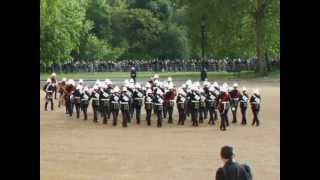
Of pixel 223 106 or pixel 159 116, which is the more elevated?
pixel 223 106

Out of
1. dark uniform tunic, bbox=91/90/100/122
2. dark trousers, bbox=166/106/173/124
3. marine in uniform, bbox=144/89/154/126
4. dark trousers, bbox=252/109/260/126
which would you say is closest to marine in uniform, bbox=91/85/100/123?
dark uniform tunic, bbox=91/90/100/122

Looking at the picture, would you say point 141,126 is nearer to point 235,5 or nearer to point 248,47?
point 235,5

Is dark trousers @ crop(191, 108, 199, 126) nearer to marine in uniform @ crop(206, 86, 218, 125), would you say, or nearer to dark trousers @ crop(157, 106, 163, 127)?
marine in uniform @ crop(206, 86, 218, 125)

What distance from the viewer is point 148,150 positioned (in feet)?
48.0

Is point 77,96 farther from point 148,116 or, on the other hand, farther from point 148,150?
point 148,150

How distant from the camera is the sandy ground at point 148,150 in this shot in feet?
Result: 38.9

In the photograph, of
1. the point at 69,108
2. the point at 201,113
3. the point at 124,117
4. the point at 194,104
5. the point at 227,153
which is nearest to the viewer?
the point at 227,153

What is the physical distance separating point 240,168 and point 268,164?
21.7ft

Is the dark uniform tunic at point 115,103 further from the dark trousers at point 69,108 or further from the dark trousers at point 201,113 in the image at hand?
the dark trousers at point 69,108

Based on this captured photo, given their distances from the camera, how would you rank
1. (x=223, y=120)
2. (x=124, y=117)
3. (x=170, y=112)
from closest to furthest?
(x=223, y=120) < (x=124, y=117) < (x=170, y=112)

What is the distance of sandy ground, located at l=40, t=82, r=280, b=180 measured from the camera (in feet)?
38.9

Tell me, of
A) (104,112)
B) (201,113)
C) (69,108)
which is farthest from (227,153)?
(69,108)

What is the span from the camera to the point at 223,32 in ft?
155
